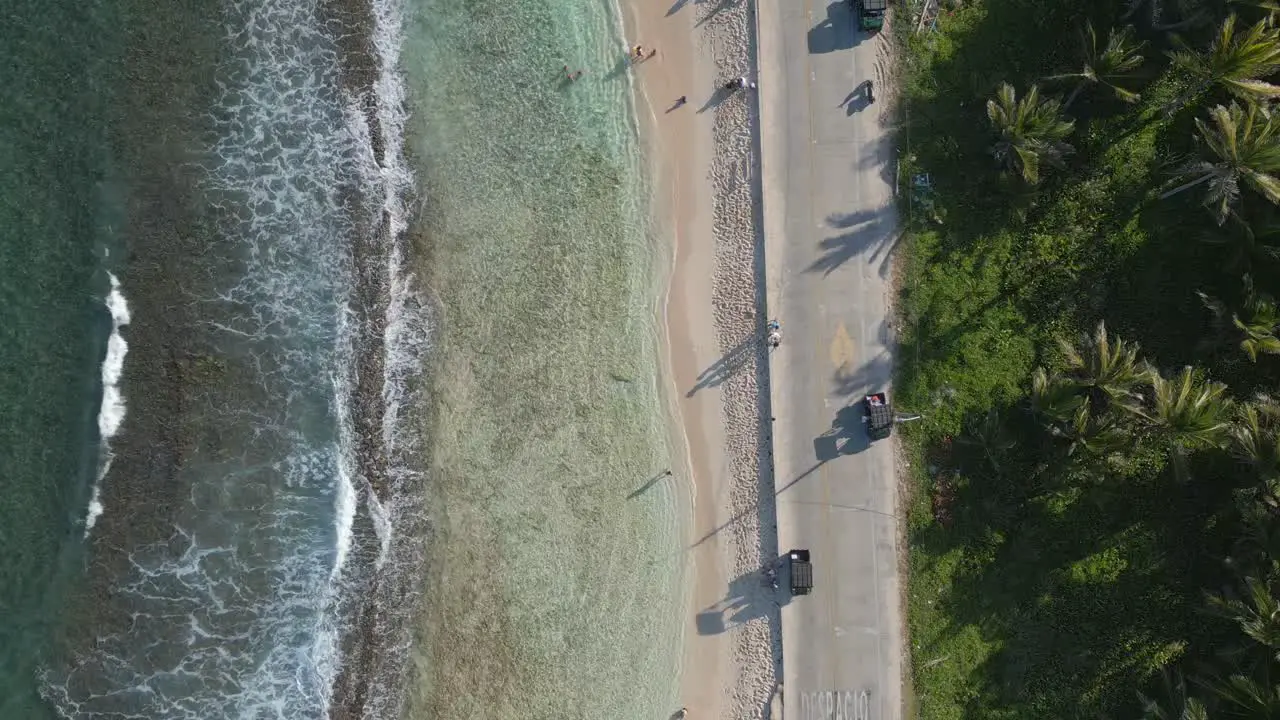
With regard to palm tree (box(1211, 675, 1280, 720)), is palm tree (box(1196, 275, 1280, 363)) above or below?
above

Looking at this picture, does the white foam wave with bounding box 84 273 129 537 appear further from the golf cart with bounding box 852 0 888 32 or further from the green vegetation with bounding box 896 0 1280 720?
the golf cart with bounding box 852 0 888 32

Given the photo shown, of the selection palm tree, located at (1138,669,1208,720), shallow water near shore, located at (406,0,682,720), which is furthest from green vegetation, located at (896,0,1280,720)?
shallow water near shore, located at (406,0,682,720)

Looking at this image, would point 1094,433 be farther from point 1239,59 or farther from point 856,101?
point 856,101

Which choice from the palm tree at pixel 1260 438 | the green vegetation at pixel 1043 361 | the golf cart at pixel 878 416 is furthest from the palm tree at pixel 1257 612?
the golf cart at pixel 878 416

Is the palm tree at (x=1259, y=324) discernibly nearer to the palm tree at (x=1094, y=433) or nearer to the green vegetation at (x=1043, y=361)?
the green vegetation at (x=1043, y=361)

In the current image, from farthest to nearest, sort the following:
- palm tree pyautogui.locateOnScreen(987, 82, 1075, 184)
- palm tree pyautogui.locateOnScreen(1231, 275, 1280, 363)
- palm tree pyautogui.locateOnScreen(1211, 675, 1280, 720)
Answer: palm tree pyautogui.locateOnScreen(987, 82, 1075, 184) → palm tree pyautogui.locateOnScreen(1231, 275, 1280, 363) → palm tree pyautogui.locateOnScreen(1211, 675, 1280, 720)

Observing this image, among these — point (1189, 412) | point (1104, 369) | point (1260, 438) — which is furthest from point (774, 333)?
point (1260, 438)
